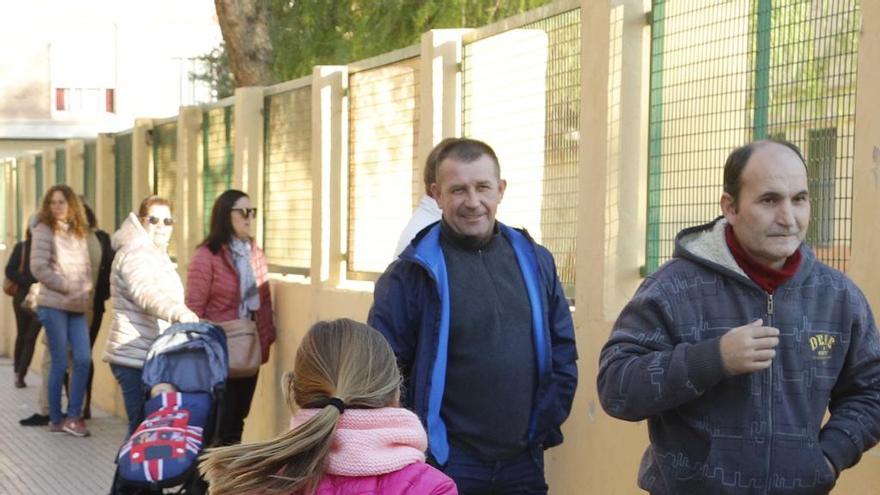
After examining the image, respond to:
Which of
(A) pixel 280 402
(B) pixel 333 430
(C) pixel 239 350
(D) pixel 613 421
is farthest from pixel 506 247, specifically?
(A) pixel 280 402

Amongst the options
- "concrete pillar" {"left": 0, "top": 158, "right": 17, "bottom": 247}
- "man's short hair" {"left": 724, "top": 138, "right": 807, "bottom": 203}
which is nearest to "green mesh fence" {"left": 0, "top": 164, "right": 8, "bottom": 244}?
"concrete pillar" {"left": 0, "top": 158, "right": 17, "bottom": 247}

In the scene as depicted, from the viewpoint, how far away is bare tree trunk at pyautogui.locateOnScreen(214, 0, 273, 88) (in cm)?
1705

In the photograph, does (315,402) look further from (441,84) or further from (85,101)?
(85,101)

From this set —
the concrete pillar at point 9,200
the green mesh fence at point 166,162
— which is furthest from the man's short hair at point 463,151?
the concrete pillar at point 9,200

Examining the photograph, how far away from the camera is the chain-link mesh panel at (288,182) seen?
1171 cm

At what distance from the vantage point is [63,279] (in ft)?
42.3

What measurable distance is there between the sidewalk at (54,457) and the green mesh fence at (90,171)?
11.1ft

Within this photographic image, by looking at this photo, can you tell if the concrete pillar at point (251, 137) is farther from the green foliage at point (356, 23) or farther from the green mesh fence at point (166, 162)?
the green foliage at point (356, 23)

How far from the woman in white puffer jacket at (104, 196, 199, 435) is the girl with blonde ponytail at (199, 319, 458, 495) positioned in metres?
6.45

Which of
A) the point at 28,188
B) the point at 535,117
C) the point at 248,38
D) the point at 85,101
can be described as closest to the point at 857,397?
the point at 535,117

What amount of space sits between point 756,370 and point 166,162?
39.7 ft

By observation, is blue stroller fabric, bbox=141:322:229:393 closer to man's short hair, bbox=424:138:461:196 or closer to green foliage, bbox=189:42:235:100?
man's short hair, bbox=424:138:461:196

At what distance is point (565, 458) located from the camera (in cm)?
737

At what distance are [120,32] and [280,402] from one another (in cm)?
2899
